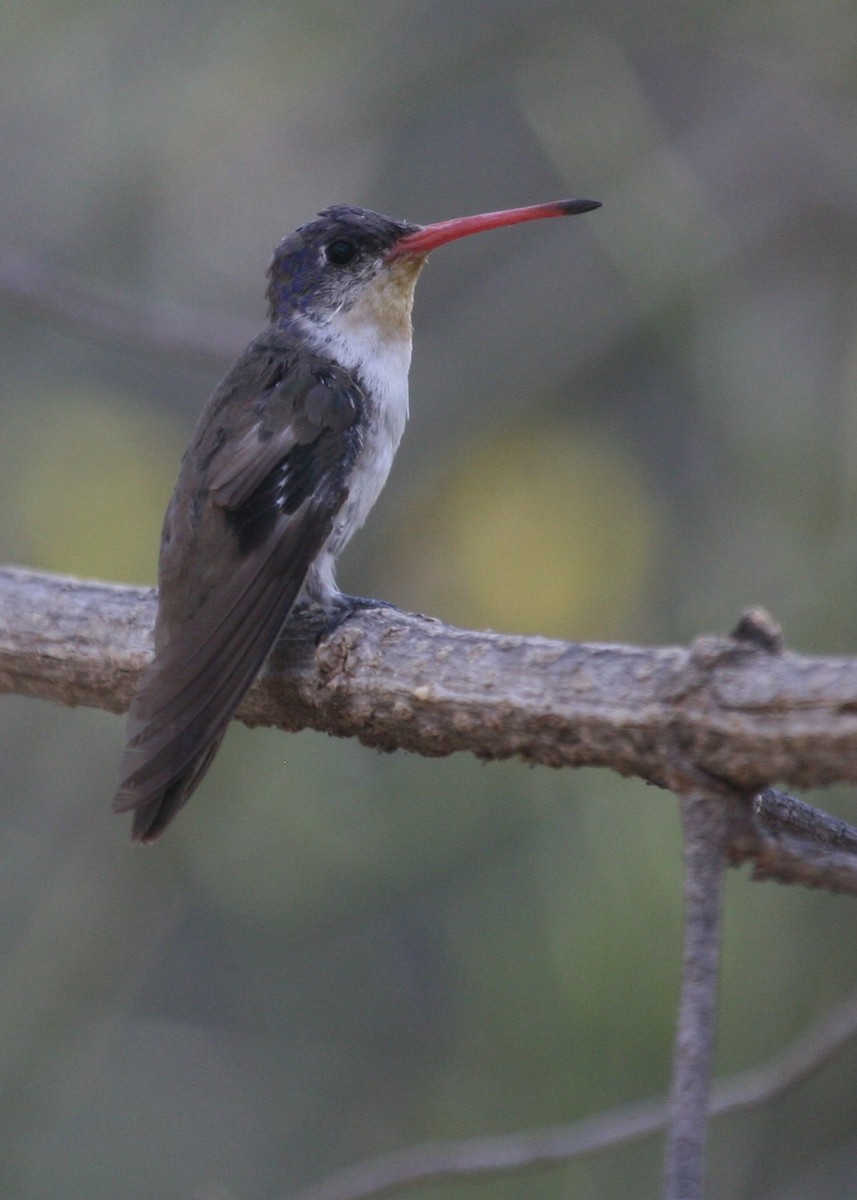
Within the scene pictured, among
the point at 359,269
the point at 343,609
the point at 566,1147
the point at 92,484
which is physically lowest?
the point at 92,484

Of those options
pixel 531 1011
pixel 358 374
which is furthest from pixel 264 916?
pixel 358 374

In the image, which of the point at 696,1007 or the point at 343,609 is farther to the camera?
the point at 343,609

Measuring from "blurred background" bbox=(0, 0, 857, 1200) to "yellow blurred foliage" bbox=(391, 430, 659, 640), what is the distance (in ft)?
0.06

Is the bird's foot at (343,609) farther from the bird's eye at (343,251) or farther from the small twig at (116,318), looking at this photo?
the small twig at (116,318)

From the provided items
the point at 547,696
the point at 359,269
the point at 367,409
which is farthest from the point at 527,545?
the point at 547,696

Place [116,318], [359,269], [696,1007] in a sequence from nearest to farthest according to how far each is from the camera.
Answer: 1. [696,1007]
2. [359,269]
3. [116,318]

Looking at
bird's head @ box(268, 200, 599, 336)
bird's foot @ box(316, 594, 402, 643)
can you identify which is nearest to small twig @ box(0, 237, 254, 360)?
bird's head @ box(268, 200, 599, 336)

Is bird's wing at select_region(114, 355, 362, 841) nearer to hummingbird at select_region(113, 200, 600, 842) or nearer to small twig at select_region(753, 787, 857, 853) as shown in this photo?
hummingbird at select_region(113, 200, 600, 842)

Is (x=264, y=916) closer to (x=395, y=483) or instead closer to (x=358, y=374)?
(x=395, y=483)

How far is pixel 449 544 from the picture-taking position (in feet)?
21.9

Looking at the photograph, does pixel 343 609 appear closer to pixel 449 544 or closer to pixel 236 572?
pixel 236 572

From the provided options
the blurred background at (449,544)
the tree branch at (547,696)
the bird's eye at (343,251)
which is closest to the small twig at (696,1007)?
the tree branch at (547,696)

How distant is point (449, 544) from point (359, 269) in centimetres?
222

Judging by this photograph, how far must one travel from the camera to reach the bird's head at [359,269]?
15.0 feet
